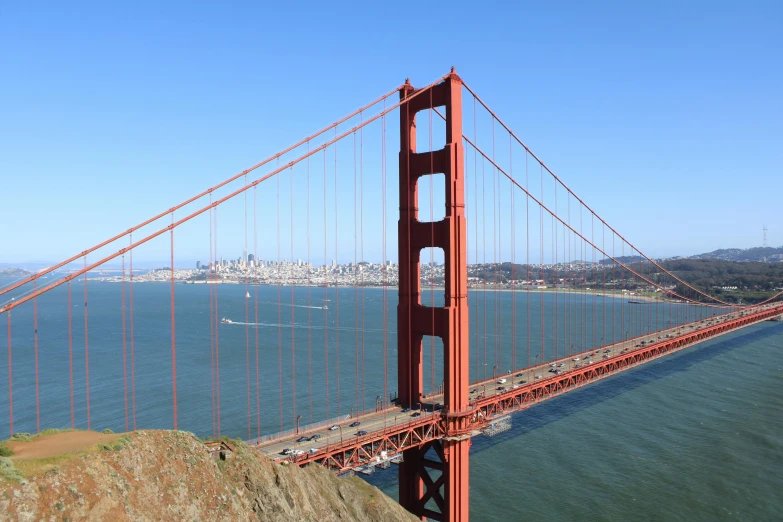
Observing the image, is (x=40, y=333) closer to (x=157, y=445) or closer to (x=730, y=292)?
(x=157, y=445)

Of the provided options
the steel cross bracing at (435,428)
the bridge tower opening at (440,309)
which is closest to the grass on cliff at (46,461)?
the steel cross bracing at (435,428)

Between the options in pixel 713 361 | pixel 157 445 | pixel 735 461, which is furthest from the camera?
pixel 713 361

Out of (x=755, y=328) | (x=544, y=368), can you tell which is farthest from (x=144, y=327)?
(x=755, y=328)

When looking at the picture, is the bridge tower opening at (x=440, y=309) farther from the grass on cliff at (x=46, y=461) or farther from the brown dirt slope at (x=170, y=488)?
the grass on cliff at (x=46, y=461)

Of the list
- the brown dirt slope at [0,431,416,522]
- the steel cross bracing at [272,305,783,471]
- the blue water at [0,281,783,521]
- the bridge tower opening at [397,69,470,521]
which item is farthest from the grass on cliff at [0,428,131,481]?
the blue water at [0,281,783,521]

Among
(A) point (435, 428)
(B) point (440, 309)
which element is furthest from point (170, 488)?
(B) point (440, 309)

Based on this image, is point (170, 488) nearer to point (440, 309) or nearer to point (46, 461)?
point (46, 461)
